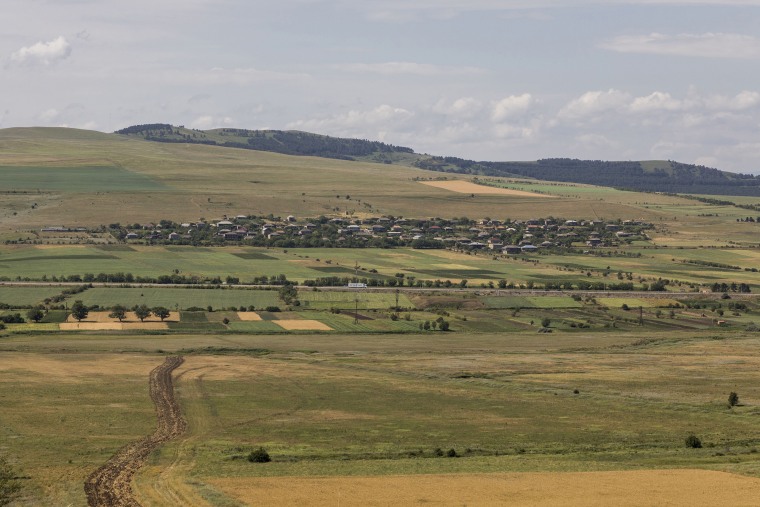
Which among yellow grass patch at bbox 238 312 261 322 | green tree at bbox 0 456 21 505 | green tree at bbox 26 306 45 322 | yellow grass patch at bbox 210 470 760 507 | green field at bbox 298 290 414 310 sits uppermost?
yellow grass patch at bbox 210 470 760 507

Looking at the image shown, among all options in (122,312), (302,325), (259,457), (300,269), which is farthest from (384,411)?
(300,269)

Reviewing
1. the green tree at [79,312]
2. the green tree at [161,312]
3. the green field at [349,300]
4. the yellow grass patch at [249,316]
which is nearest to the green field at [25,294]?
the green tree at [79,312]

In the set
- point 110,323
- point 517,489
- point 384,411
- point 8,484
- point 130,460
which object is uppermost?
point 517,489

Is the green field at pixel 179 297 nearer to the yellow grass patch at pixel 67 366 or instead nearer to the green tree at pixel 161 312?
the green tree at pixel 161 312

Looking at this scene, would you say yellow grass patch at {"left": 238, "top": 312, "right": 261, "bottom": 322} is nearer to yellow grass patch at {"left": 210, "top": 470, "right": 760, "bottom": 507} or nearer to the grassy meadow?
the grassy meadow

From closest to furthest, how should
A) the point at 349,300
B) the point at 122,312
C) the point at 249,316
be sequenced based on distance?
the point at 122,312 → the point at 249,316 → the point at 349,300

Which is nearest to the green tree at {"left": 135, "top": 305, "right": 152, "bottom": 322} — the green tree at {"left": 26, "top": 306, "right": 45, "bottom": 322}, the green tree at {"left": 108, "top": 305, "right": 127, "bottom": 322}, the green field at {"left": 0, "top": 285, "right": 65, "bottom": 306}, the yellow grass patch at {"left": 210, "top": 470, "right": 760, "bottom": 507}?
the green tree at {"left": 108, "top": 305, "right": 127, "bottom": 322}

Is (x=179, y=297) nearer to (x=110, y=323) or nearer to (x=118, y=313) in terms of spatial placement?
(x=118, y=313)
